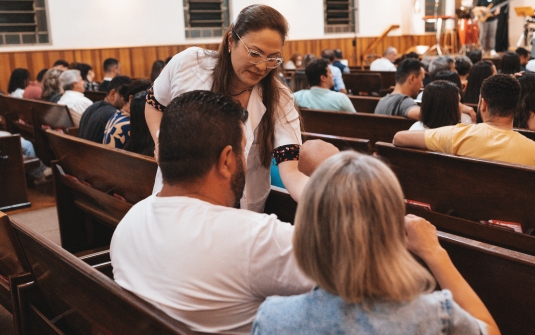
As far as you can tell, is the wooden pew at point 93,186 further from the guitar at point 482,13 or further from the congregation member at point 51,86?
the guitar at point 482,13

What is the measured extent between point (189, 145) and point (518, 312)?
901 millimetres

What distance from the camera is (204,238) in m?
1.22

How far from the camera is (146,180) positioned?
106 inches

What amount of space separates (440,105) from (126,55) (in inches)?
339

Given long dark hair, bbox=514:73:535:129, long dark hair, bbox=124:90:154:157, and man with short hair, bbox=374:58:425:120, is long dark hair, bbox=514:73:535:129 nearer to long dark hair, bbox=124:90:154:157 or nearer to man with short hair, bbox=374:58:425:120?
man with short hair, bbox=374:58:425:120

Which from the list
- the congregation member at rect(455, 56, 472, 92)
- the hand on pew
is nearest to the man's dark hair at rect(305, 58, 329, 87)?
the congregation member at rect(455, 56, 472, 92)

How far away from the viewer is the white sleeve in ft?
3.85

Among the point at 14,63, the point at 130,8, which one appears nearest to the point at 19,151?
the point at 14,63

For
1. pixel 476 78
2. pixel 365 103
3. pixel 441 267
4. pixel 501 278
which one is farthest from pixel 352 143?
pixel 365 103

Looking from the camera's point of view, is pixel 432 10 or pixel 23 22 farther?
pixel 432 10

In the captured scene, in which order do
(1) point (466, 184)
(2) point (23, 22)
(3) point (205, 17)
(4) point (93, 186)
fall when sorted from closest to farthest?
1. (1) point (466, 184)
2. (4) point (93, 186)
3. (2) point (23, 22)
4. (3) point (205, 17)

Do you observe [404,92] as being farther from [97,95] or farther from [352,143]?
[97,95]

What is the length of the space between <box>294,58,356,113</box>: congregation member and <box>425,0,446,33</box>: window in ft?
37.5

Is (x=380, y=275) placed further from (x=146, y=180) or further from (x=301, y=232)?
(x=146, y=180)
